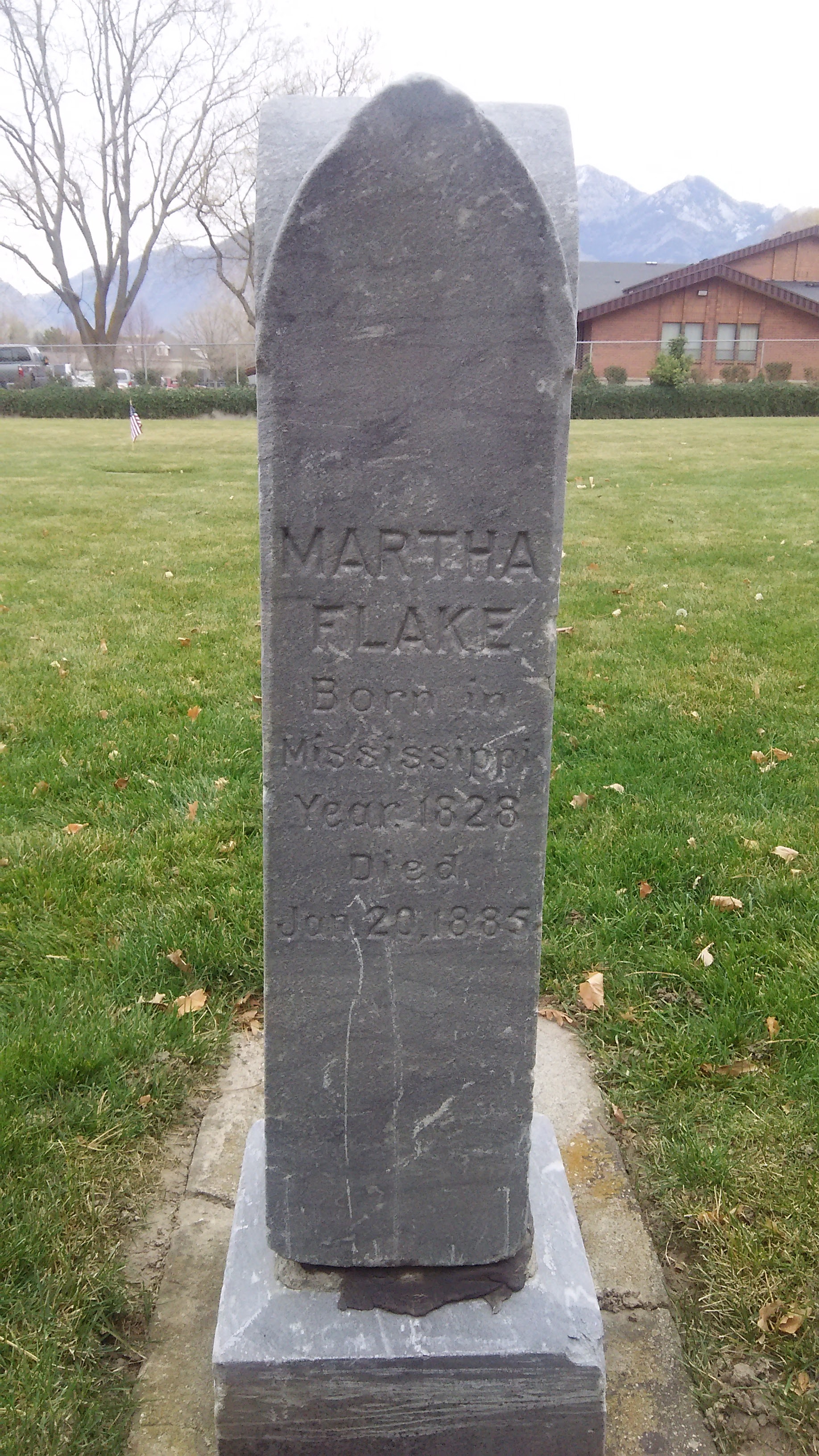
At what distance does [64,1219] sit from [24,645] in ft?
16.4

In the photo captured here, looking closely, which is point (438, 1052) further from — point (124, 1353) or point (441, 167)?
point (441, 167)

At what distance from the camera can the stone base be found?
207cm

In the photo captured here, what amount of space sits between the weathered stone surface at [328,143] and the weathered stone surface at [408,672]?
0.30ft

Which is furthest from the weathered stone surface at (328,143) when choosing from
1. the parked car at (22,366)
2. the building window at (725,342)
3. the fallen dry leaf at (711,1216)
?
the building window at (725,342)

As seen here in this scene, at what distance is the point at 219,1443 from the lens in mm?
2096

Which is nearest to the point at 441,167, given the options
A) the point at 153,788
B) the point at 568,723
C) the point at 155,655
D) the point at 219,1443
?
the point at 219,1443

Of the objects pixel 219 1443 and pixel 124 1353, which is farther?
pixel 124 1353

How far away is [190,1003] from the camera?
340 centimetres

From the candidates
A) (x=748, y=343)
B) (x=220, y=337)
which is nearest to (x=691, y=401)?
(x=748, y=343)

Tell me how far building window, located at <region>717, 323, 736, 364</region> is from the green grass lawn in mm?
31144

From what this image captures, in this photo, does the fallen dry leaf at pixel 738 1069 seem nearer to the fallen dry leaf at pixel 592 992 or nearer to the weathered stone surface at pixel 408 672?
the fallen dry leaf at pixel 592 992

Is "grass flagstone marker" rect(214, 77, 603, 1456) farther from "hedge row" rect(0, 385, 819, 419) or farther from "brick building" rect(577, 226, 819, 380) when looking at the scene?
"brick building" rect(577, 226, 819, 380)

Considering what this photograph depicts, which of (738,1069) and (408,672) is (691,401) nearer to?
(738,1069)

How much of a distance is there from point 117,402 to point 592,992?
3023 cm
